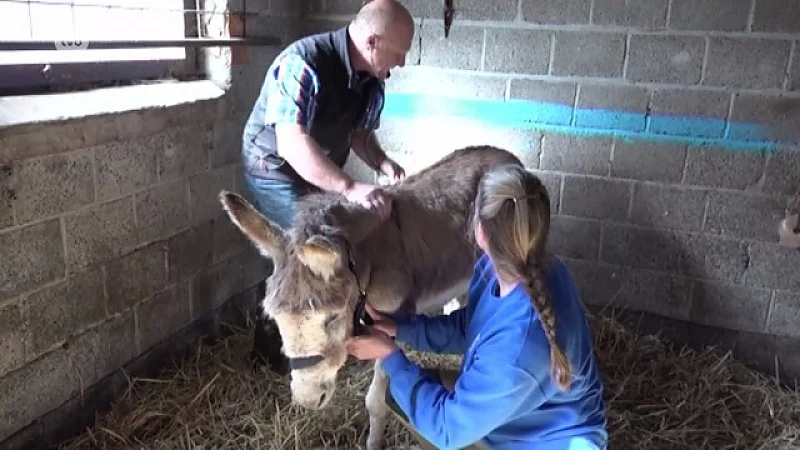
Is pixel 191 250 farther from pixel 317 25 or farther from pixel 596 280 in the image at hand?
pixel 596 280

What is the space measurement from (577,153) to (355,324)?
2257 mm

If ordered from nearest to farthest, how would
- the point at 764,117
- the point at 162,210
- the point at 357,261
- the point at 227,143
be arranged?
the point at 357,261 → the point at 162,210 → the point at 764,117 → the point at 227,143

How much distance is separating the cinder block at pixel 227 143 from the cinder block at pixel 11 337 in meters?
1.40

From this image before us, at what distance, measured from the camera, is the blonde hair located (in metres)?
1.84

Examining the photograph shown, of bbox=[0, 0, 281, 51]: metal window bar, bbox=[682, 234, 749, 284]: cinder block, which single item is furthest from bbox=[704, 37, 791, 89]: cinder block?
bbox=[0, 0, 281, 51]: metal window bar

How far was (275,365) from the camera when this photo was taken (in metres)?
3.63

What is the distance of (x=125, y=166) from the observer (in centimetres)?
313

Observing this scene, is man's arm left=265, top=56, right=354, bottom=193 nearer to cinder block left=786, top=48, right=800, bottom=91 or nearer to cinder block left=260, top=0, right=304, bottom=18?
cinder block left=260, top=0, right=304, bottom=18

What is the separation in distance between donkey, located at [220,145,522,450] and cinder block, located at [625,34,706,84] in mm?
944

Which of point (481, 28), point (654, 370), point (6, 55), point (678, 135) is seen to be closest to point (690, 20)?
point (678, 135)

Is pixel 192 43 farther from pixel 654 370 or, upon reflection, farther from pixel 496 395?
pixel 654 370

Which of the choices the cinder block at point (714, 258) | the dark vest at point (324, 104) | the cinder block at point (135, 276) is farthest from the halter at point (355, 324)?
the cinder block at point (714, 258)

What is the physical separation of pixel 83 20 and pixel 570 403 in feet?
8.46

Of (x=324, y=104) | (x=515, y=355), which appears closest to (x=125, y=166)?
(x=324, y=104)
